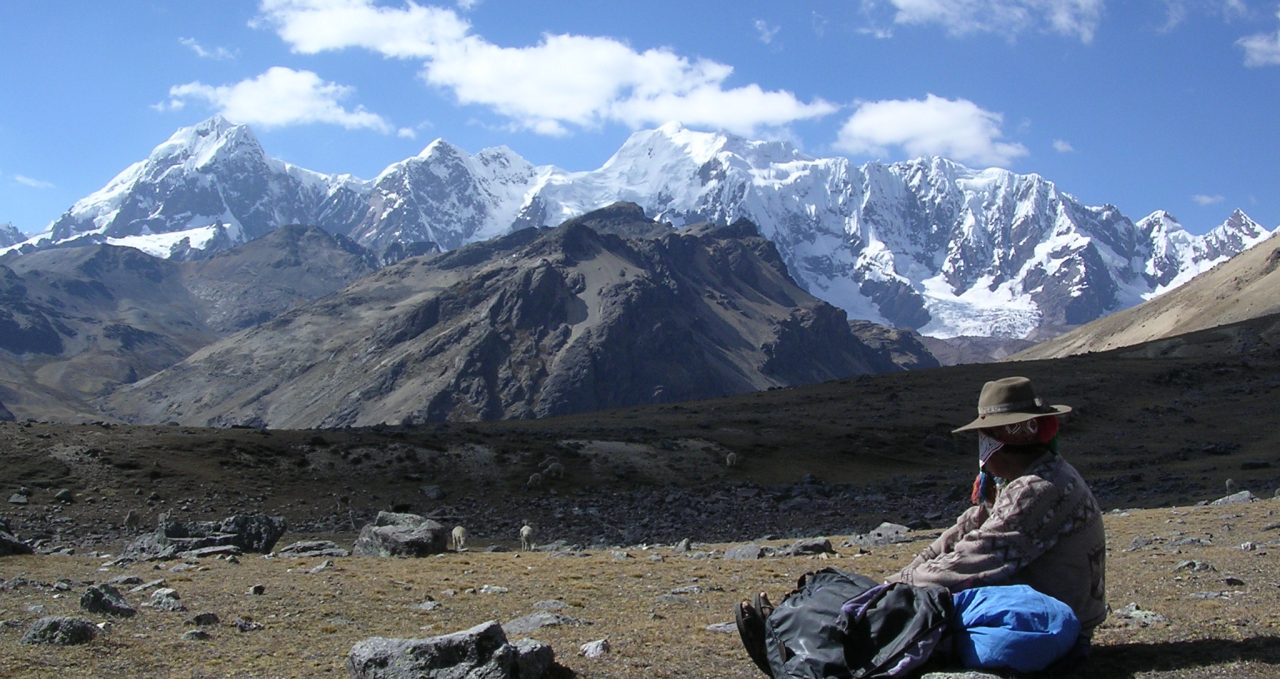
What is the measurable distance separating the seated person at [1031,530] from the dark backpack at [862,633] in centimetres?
53

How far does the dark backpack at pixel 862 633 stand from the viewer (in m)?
8.91

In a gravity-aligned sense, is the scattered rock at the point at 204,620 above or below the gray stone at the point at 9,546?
below

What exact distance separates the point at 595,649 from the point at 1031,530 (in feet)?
16.7

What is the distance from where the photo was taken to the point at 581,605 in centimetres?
1658

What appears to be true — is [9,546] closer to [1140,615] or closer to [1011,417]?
[1011,417]

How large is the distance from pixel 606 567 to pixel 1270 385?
7298 cm

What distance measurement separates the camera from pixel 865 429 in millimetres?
71375

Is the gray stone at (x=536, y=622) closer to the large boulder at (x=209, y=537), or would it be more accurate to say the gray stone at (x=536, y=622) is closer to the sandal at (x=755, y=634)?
the sandal at (x=755, y=634)

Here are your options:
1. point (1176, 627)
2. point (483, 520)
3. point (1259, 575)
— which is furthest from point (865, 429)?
point (1176, 627)

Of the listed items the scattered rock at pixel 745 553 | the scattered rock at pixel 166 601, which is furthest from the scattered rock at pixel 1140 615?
the scattered rock at pixel 166 601

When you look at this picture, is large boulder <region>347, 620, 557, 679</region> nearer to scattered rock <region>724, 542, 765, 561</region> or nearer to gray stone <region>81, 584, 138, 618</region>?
gray stone <region>81, 584, 138, 618</region>

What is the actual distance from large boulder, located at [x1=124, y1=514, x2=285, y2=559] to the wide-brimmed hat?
21742 mm

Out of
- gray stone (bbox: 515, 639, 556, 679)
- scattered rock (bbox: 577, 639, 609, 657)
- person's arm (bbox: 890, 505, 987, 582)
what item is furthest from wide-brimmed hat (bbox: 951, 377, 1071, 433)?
scattered rock (bbox: 577, 639, 609, 657)

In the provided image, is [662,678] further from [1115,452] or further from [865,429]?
[865,429]
